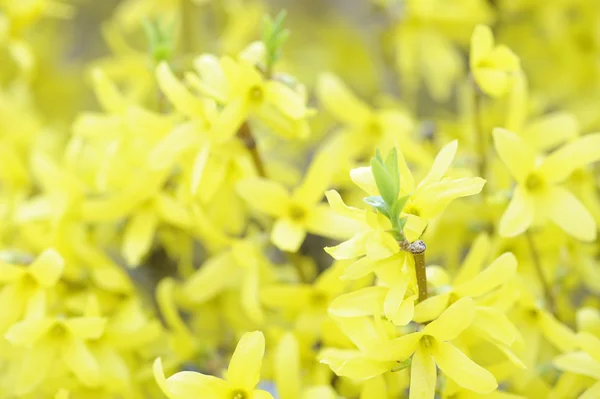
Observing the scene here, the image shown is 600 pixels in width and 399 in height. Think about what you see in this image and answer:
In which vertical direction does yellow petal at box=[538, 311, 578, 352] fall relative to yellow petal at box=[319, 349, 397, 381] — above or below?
below

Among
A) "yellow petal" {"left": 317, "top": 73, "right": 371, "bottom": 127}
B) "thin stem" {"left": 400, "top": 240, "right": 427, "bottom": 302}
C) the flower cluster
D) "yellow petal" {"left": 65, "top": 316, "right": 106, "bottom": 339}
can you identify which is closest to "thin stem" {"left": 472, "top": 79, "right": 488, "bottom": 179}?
the flower cluster

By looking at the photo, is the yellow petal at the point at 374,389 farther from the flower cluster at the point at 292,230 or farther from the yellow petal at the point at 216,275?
the yellow petal at the point at 216,275

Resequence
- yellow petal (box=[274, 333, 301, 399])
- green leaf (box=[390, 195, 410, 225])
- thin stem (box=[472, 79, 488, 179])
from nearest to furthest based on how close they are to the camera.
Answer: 1. green leaf (box=[390, 195, 410, 225])
2. yellow petal (box=[274, 333, 301, 399])
3. thin stem (box=[472, 79, 488, 179])

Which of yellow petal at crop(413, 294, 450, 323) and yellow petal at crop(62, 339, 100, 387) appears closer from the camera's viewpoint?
yellow petal at crop(413, 294, 450, 323)

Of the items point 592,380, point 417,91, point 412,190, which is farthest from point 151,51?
point 417,91

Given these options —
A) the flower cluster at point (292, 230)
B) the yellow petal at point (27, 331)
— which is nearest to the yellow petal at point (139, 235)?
the flower cluster at point (292, 230)

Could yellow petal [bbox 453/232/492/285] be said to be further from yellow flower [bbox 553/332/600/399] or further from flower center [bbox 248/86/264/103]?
flower center [bbox 248/86/264/103]

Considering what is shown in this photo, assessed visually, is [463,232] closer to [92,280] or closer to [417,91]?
[92,280]
